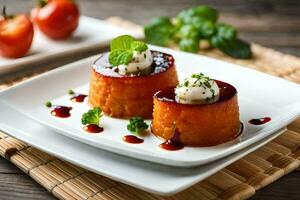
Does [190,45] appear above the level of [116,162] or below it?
above

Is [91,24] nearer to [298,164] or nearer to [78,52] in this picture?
[78,52]

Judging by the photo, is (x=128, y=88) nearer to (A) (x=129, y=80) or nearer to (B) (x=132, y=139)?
(A) (x=129, y=80)

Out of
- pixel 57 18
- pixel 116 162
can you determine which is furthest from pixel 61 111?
pixel 57 18

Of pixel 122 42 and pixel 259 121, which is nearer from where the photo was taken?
pixel 259 121

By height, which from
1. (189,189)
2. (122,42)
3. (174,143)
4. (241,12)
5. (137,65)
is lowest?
(189,189)

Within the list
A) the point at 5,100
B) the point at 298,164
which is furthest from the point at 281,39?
the point at 5,100

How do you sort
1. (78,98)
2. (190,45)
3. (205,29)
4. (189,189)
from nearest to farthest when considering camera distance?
(189,189) → (78,98) → (190,45) → (205,29)

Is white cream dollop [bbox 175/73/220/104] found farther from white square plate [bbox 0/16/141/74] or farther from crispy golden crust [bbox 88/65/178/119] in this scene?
white square plate [bbox 0/16/141/74]

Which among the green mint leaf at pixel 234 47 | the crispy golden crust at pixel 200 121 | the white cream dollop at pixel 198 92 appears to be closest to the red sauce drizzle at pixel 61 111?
the crispy golden crust at pixel 200 121
